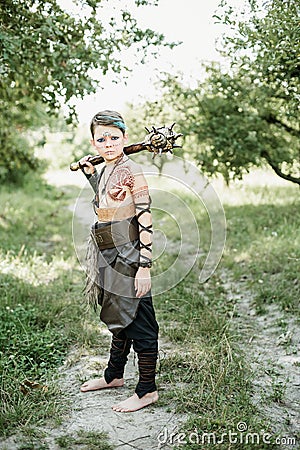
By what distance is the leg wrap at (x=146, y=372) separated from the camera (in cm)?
343

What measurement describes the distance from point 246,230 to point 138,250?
423 centimetres

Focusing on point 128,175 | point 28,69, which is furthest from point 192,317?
point 28,69

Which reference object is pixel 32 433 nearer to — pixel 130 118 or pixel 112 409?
pixel 112 409

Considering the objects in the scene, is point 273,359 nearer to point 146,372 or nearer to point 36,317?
point 146,372

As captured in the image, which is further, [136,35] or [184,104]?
[184,104]

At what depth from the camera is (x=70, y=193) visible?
12.4 metres

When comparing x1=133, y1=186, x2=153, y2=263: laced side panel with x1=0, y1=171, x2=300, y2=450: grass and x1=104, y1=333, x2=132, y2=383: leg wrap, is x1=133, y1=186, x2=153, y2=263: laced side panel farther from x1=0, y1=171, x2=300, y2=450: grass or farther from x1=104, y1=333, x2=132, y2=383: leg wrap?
x1=0, y1=171, x2=300, y2=450: grass

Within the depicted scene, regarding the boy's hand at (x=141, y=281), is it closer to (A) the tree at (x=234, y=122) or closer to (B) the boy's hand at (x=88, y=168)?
(B) the boy's hand at (x=88, y=168)

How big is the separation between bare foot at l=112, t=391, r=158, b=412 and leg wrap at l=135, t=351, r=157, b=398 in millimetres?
24

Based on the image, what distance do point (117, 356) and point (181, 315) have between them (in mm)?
1230

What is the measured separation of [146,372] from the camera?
Answer: 345 centimetres

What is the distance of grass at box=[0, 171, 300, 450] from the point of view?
3324mm

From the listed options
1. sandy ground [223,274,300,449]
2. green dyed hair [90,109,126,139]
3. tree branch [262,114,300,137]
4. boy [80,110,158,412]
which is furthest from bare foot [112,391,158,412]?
tree branch [262,114,300,137]

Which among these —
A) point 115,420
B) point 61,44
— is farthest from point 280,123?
point 115,420
